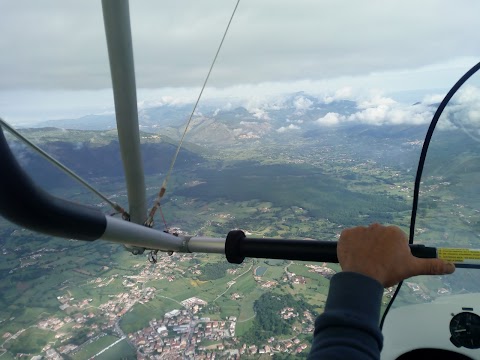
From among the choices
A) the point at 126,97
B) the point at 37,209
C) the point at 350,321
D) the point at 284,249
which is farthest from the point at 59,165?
the point at 350,321

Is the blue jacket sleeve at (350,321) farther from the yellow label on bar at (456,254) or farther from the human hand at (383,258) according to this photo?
the yellow label on bar at (456,254)

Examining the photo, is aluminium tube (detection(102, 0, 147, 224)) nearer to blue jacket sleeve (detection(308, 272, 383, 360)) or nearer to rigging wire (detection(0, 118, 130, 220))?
rigging wire (detection(0, 118, 130, 220))

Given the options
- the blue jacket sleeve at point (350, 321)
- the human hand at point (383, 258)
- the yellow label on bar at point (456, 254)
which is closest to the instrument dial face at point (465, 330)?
the yellow label on bar at point (456, 254)

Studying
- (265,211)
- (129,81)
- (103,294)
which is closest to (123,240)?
(129,81)

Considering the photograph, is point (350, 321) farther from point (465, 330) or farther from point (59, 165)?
point (59, 165)

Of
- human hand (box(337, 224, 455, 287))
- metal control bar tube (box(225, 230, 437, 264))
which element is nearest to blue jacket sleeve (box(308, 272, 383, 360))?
human hand (box(337, 224, 455, 287))
